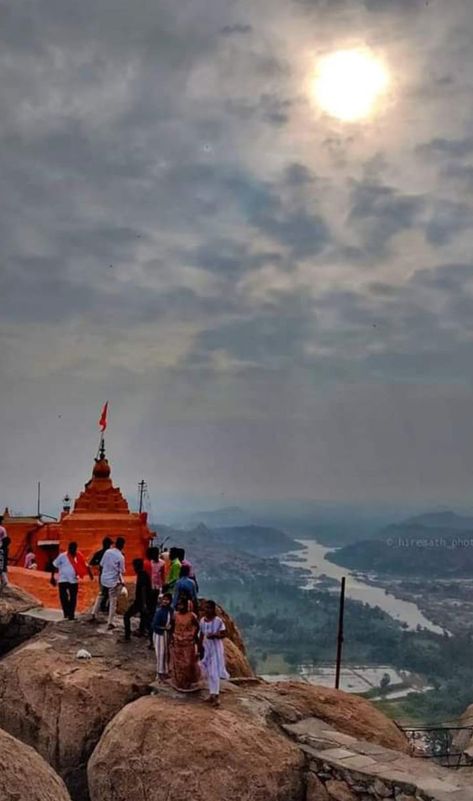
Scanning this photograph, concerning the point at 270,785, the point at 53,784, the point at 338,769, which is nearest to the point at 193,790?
the point at 270,785

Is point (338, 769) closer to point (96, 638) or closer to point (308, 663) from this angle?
point (96, 638)

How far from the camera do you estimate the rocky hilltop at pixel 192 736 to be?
10.3 m

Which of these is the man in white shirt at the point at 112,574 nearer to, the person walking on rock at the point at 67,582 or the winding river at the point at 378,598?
the person walking on rock at the point at 67,582

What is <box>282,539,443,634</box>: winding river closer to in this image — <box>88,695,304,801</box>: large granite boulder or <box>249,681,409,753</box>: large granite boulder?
<box>249,681,409,753</box>: large granite boulder

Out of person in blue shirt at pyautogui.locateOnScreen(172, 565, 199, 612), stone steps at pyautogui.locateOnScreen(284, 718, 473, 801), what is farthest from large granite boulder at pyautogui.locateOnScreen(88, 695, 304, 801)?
person in blue shirt at pyautogui.locateOnScreen(172, 565, 199, 612)

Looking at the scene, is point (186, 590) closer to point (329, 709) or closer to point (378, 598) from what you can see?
point (329, 709)

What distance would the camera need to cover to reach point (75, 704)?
12156 mm

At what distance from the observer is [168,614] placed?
12.2m

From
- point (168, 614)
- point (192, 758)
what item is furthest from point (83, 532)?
point (192, 758)

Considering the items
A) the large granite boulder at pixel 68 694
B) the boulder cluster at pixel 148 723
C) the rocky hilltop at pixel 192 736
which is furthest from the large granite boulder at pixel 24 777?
the large granite boulder at pixel 68 694

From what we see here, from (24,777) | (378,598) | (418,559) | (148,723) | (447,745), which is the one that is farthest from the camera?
(418,559)

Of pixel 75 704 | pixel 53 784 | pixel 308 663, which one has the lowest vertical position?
pixel 308 663

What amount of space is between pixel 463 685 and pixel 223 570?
78.3 m

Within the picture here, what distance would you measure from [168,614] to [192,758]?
2.36 m
